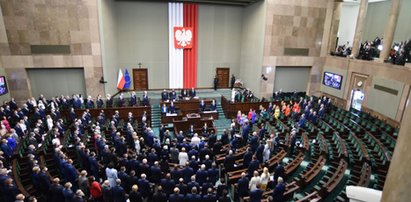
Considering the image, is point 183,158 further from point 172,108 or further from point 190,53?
point 190,53

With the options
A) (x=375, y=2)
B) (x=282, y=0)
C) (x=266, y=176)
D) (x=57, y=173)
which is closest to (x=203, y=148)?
(x=266, y=176)

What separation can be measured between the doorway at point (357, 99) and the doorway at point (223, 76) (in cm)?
944

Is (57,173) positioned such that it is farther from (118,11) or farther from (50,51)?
(118,11)

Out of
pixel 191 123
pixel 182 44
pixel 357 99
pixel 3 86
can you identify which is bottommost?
pixel 191 123

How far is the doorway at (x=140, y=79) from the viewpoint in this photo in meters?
19.7

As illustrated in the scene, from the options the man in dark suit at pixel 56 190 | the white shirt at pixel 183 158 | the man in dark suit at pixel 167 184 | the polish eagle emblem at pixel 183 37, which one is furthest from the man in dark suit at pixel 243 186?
the polish eagle emblem at pixel 183 37

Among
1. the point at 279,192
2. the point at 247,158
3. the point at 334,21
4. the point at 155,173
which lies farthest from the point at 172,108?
→ the point at 334,21

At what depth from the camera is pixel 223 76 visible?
70.3 feet

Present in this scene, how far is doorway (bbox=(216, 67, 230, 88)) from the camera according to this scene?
21.2 meters

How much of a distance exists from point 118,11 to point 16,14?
6149 mm

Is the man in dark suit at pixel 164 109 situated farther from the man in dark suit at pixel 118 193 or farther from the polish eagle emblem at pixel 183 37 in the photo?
the man in dark suit at pixel 118 193

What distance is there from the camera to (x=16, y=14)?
14.4 metres

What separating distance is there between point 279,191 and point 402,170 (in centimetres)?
468

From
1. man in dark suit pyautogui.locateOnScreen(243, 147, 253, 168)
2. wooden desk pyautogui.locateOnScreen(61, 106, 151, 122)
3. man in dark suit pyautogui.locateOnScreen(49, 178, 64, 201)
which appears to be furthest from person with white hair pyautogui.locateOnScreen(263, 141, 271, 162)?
wooden desk pyautogui.locateOnScreen(61, 106, 151, 122)
